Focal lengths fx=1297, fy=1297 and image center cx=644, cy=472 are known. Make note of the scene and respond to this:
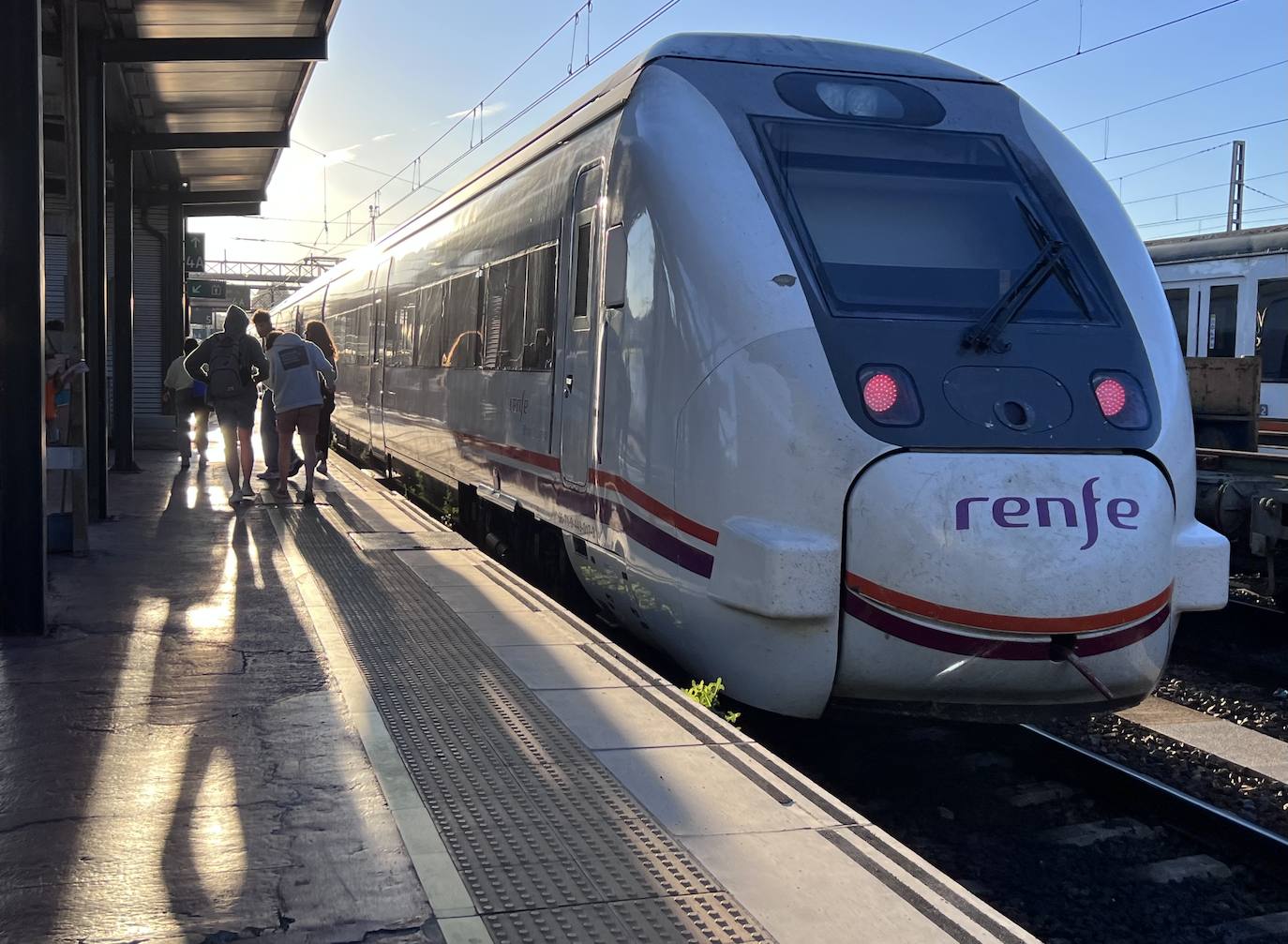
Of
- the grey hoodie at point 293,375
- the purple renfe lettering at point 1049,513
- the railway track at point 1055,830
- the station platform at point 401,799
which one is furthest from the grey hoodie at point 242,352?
the purple renfe lettering at point 1049,513

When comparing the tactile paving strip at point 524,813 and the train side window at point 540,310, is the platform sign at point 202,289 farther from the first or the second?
the tactile paving strip at point 524,813

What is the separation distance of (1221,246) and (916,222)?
1038 centimetres

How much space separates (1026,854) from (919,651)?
79cm

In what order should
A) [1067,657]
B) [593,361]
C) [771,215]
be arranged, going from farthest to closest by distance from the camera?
[593,361] < [771,215] < [1067,657]

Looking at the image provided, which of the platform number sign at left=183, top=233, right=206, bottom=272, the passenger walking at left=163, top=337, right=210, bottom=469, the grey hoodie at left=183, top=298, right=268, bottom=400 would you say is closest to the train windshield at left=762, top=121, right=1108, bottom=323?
the grey hoodie at left=183, top=298, right=268, bottom=400

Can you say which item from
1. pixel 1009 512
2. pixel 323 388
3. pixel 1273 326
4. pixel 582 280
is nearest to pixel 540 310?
pixel 582 280

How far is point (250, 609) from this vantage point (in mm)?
6426

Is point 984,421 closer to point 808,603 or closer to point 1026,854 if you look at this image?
point 808,603

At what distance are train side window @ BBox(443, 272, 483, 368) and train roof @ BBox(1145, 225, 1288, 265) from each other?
319 inches

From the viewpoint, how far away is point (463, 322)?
30.9ft

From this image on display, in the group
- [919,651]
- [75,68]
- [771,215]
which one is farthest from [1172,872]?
[75,68]

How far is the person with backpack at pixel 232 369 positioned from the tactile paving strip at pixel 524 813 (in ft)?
16.6

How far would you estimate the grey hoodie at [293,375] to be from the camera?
10664 mm

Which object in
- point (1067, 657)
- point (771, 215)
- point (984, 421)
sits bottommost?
point (1067, 657)
